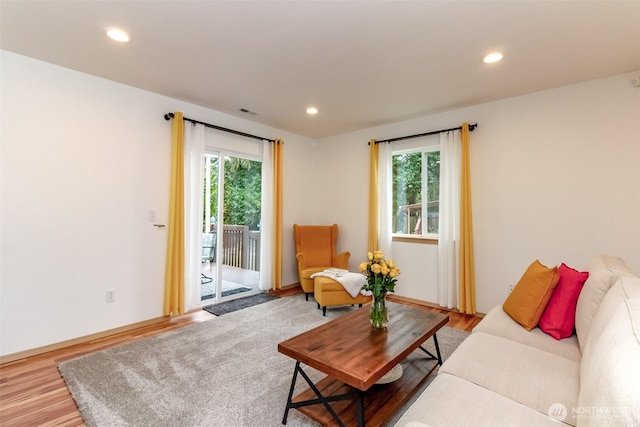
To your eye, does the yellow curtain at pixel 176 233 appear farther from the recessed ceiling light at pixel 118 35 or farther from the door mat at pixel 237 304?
the recessed ceiling light at pixel 118 35

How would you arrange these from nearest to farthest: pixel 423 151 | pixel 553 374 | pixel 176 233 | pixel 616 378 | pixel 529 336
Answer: pixel 616 378 < pixel 553 374 < pixel 529 336 < pixel 176 233 < pixel 423 151

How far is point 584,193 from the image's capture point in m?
2.98

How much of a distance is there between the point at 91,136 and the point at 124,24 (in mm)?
1349

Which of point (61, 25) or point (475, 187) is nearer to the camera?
point (61, 25)

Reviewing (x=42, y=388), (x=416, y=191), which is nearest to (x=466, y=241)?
(x=416, y=191)

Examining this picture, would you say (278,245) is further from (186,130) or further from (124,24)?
(124,24)

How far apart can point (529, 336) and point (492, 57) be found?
7.38 feet

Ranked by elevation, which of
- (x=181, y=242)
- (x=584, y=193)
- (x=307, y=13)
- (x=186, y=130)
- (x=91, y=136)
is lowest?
(x=181, y=242)

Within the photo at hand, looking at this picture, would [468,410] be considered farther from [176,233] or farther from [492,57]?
[176,233]

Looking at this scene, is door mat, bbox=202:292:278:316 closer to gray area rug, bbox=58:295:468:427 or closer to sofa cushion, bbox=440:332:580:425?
gray area rug, bbox=58:295:468:427

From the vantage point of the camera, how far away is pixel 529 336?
76.2 inches

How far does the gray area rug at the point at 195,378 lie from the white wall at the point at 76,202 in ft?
1.92

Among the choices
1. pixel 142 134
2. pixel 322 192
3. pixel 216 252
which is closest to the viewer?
pixel 142 134

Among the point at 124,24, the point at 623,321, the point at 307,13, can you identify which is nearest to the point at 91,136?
the point at 124,24
